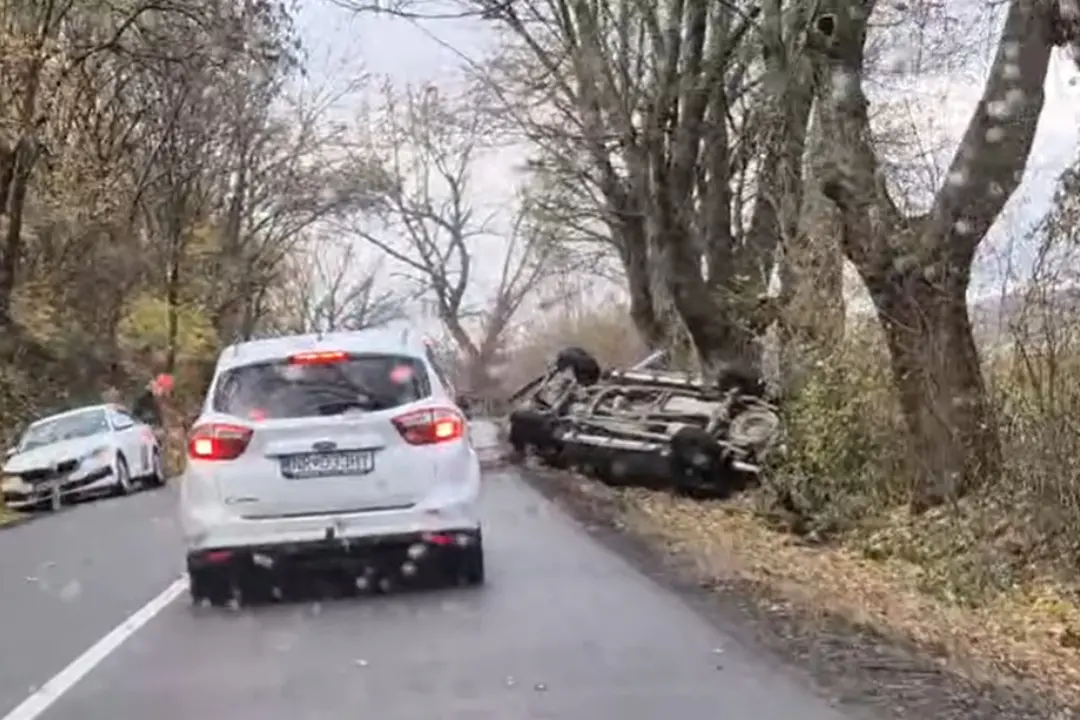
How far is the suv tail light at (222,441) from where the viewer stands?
12.1 m

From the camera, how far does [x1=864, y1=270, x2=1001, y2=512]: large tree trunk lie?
16938mm

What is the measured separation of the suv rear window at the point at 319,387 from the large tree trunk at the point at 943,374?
21.1 ft

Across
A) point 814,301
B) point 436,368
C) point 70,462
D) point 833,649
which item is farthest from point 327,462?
point 70,462

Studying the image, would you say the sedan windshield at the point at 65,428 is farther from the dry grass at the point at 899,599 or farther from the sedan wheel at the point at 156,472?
the dry grass at the point at 899,599

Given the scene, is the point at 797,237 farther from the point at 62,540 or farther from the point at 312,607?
the point at 312,607

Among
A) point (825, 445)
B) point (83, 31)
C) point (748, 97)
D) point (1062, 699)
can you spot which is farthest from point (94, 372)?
point (1062, 699)

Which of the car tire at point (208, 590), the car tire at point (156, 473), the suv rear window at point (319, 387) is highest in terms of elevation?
the suv rear window at point (319, 387)

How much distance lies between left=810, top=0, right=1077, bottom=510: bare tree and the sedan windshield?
1551cm

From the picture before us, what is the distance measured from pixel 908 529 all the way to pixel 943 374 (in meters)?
1.56

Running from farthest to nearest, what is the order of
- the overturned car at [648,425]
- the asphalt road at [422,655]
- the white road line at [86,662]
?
the overturned car at [648,425], the white road line at [86,662], the asphalt road at [422,655]

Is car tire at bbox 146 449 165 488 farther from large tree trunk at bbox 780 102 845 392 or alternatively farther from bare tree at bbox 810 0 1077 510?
bare tree at bbox 810 0 1077 510

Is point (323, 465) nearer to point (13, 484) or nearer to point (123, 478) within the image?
point (13, 484)

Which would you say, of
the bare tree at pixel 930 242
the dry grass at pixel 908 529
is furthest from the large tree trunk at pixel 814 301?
the bare tree at pixel 930 242

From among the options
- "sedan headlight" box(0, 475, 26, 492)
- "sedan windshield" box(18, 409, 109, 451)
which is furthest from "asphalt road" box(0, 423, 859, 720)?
"sedan windshield" box(18, 409, 109, 451)
